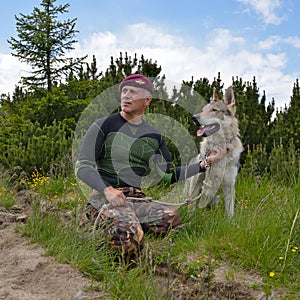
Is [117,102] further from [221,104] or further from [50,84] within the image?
[50,84]

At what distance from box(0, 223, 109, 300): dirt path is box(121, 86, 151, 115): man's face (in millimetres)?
1683

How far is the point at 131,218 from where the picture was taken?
3.45 m

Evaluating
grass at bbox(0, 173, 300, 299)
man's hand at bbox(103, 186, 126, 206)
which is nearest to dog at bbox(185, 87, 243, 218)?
grass at bbox(0, 173, 300, 299)

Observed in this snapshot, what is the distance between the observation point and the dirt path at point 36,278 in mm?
2617

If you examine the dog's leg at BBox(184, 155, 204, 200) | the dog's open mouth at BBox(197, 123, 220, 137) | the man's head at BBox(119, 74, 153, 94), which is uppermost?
the man's head at BBox(119, 74, 153, 94)

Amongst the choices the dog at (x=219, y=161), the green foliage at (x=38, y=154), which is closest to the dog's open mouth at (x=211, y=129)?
the dog at (x=219, y=161)

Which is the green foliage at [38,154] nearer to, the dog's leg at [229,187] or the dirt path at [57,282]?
the dog's leg at [229,187]

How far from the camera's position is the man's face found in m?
3.82

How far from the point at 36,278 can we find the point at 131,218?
99cm

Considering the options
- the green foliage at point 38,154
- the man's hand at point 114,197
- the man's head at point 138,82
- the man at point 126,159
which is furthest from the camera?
the green foliage at point 38,154

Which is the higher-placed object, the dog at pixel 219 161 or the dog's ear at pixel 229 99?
the dog's ear at pixel 229 99

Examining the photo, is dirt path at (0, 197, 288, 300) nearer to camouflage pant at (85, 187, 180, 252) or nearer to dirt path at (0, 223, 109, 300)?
dirt path at (0, 223, 109, 300)

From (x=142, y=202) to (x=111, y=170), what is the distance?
0.48m

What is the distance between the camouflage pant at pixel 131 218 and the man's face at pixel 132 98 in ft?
2.82
